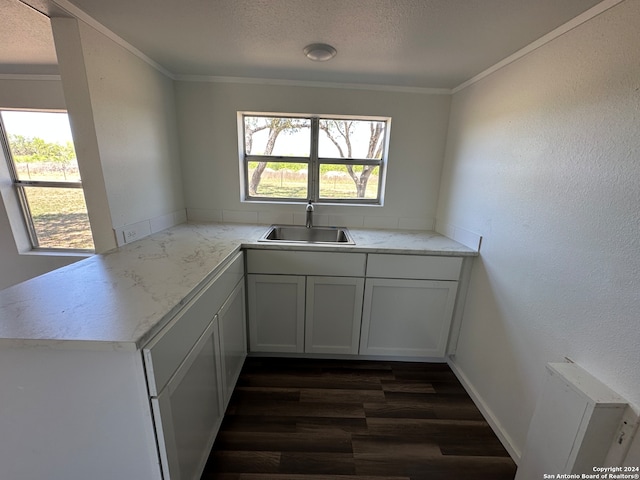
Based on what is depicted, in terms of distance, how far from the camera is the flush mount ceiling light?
4.60 feet

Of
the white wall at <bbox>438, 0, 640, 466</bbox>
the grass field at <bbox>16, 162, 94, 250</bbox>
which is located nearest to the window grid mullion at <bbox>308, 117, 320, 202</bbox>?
the white wall at <bbox>438, 0, 640, 466</bbox>

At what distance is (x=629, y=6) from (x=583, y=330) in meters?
1.15

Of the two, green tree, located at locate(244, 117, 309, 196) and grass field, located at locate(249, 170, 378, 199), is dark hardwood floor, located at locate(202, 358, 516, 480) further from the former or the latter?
green tree, located at locate(244, 117, 309, 196)

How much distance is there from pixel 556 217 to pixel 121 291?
1.79m

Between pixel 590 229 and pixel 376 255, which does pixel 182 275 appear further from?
pixel 590 229

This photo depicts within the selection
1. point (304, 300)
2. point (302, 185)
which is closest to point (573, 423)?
point (304, 300)

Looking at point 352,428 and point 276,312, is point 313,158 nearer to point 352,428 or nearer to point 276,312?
point 276,312

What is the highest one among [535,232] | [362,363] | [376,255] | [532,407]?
[535,232]

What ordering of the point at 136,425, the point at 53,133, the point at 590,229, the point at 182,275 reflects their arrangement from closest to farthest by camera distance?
the point at 136,425 → the point at 590,229 → the point at 182,275 → the point at 53,133

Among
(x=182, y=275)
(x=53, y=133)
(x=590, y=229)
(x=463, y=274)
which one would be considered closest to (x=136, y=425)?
(x=182, y=275)

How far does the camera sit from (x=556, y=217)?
43.1 inches

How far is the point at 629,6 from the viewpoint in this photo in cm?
86

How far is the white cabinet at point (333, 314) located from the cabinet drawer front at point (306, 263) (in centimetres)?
6

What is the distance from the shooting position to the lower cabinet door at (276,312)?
1756 mm
